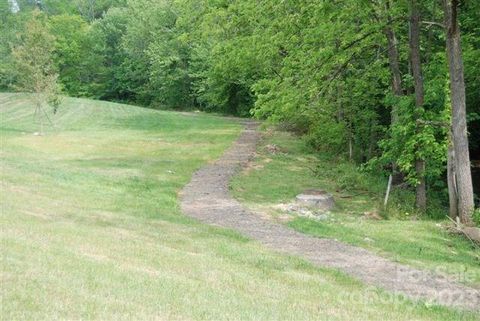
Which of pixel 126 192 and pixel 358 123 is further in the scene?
pixel 358 123

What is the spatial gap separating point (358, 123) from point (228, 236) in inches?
604

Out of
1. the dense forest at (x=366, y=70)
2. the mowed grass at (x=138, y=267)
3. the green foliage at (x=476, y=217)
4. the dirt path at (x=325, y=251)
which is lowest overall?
the green foliage at (x=476, y=217)

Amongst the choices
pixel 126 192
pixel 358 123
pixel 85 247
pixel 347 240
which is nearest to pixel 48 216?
pixel 85 247

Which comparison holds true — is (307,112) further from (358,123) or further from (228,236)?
(228,236)

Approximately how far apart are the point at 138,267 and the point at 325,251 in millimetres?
4059

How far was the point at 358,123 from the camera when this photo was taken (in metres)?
24.6

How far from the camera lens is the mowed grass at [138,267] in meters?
5.55

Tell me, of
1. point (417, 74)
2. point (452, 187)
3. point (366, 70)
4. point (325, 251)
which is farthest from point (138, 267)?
point (366, 70)

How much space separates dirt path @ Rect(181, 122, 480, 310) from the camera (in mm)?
7879

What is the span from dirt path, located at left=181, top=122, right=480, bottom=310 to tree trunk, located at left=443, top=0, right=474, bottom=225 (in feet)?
15.3

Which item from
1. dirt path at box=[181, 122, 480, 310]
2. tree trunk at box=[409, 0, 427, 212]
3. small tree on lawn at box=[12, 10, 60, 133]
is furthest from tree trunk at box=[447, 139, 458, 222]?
small tree on lawn at box=[12, 10, 60, 133]

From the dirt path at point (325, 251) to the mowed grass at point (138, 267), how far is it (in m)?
0.48

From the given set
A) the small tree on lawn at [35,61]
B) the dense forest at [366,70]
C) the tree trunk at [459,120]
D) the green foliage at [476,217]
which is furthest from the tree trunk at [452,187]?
the small tree on lawn at [35,61]

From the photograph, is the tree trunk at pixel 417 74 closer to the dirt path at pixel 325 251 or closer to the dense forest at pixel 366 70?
the dense forest at pixel 366 70
